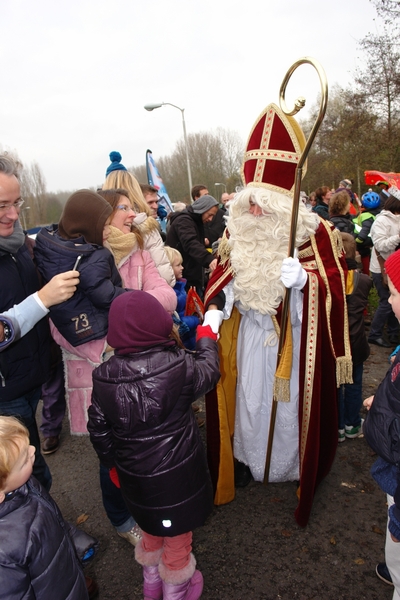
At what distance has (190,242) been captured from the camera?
5.07 meters

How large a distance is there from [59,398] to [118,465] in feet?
6.16

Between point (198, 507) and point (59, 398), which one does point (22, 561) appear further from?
point (59, 398)

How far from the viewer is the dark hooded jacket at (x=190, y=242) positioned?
5043mm

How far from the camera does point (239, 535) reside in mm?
2467

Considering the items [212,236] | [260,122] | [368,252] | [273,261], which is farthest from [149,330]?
[368,252]

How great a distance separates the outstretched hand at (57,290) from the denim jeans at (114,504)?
0.95 m

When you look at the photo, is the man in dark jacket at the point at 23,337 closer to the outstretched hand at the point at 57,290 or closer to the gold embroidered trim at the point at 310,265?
the outstretched hand at the point at 57,290

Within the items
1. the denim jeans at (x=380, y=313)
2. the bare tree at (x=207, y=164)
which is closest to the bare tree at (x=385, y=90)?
the denim jeans at (x=380, y=313)

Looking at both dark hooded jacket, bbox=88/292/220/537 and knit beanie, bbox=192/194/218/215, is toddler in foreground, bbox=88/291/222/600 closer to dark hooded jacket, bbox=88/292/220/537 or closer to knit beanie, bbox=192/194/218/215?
dark hooded jacket, bbox=88/292/220/537

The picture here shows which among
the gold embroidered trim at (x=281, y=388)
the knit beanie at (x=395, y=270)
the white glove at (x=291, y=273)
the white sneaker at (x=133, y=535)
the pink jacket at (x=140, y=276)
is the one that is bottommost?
the white sneaker at (x=133, y=535)

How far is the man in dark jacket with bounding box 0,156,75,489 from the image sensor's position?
1911mm

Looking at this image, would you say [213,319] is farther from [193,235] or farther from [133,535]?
[193,235]

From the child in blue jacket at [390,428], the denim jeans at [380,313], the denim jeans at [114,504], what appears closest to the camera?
the child in blue jacket at [390,428]

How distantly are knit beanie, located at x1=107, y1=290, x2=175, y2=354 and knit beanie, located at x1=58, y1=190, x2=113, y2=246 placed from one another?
0.60 metres
